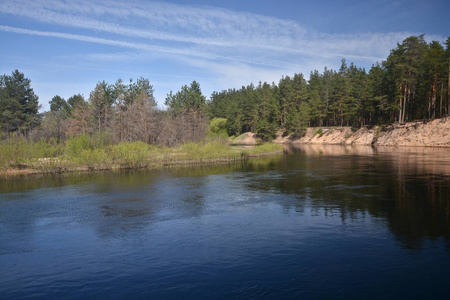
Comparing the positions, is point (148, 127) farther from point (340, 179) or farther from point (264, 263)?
point (264, 263)

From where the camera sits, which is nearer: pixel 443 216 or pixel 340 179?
pixel 443 216

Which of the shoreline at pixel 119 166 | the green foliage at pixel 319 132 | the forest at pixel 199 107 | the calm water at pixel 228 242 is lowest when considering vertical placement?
the calm water at pixel 228 242

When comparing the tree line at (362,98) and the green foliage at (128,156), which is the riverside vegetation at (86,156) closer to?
the green foliage at (128,156)

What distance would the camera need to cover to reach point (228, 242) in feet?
43.0

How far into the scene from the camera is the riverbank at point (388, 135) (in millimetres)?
64500

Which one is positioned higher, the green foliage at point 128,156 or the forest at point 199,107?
the forest at point 199,107

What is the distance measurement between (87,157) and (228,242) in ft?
91.8

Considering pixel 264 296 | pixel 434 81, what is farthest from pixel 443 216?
pixel 434 81

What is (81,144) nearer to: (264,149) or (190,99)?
(264,149)

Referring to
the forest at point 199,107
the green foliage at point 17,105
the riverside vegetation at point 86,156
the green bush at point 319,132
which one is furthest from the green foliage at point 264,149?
the green foliage at point 17,105

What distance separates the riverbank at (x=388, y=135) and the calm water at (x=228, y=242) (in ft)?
160

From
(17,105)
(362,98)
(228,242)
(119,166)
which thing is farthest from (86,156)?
(362,98)

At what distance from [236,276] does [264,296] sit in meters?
1.36

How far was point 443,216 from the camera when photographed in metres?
15.8
